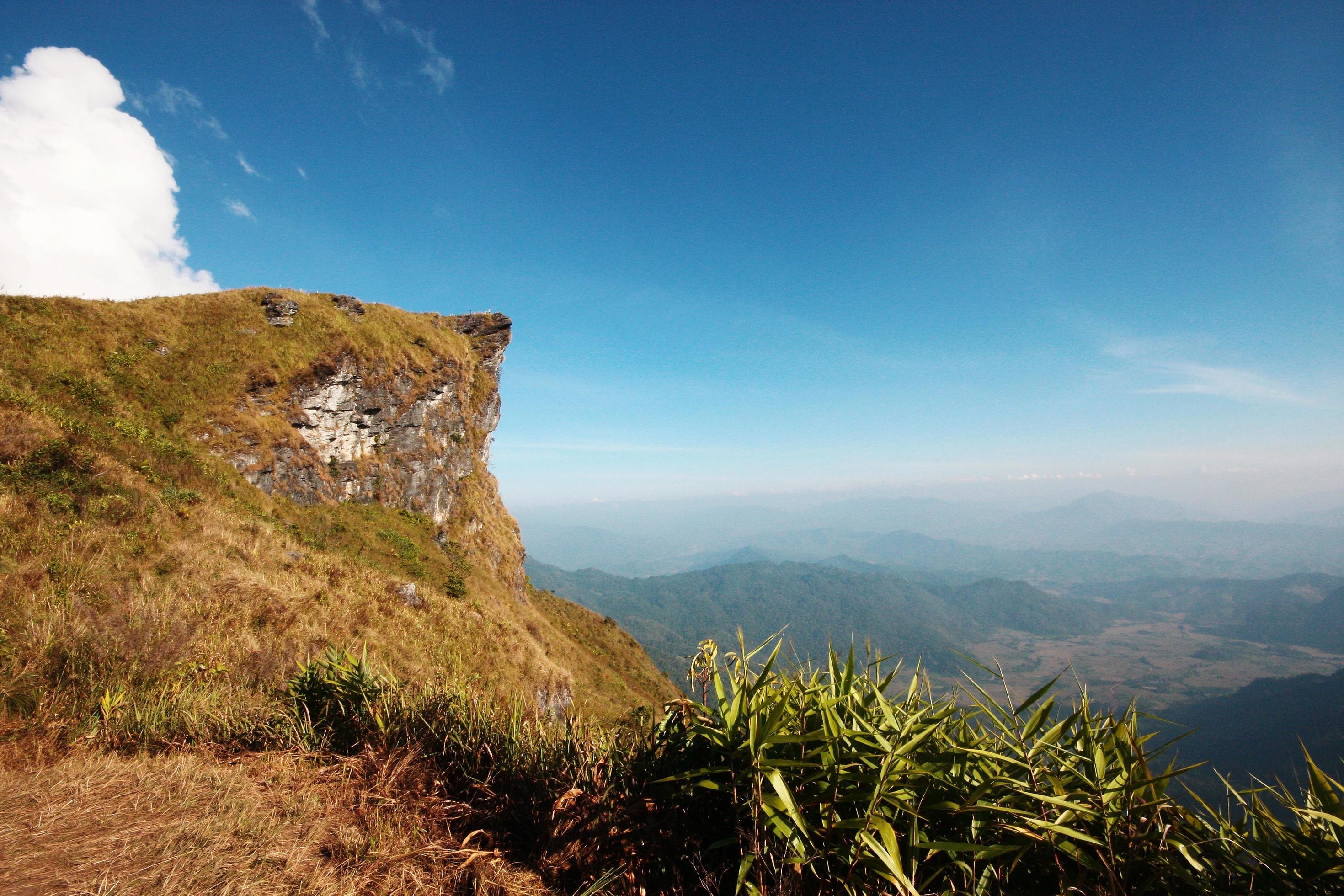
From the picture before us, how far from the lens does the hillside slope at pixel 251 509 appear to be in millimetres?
5547

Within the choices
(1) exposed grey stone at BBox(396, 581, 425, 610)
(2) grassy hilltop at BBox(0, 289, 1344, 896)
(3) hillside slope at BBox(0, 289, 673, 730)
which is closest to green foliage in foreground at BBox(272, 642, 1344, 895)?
(2) grassy hilltop at BBox(0, 289, 1344, 896)

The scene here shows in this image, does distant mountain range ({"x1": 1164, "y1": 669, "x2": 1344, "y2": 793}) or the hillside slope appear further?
distant mountain range ({"x1": 1164, "y1": 669, "x2": 1344, "y2": 793})

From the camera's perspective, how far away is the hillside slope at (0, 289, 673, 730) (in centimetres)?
555

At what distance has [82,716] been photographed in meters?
3.84

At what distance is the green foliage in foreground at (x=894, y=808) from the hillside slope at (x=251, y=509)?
1.52 m

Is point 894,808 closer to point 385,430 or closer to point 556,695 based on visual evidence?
point 556,695

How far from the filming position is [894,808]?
6.81ft


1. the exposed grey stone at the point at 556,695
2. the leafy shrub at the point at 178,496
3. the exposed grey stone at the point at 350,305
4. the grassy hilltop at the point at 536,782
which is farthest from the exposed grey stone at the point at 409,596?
the exposed grey stone at the point at 350,305

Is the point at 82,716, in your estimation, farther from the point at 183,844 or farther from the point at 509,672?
the point at 509,672

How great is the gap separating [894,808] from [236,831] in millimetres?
3190

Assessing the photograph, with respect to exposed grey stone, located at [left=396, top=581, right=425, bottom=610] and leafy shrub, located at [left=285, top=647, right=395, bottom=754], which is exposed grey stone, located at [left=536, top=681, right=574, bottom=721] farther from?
leafy shrub, located at [left=285, top=647, right=395, bottom=754]

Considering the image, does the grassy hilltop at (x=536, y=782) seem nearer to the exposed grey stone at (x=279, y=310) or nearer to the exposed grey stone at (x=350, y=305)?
the exposed grey stone at (x=279, y=310)

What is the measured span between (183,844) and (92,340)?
2399cm

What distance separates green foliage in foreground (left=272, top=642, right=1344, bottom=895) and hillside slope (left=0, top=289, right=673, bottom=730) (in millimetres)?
1519
